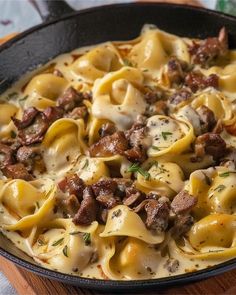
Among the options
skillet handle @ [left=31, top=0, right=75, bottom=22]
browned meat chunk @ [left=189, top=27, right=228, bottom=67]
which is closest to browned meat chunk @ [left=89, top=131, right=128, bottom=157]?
browned meat chunk @ [left=189, top=27, right=228, bottom=67]

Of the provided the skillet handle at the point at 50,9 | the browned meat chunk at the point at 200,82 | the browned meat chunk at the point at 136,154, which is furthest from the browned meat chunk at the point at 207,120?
the skillet handle at the point at 50,9

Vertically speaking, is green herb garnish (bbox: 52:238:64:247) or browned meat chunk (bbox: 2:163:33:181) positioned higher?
browned meat chunk (bbox: 2:163:33:181)

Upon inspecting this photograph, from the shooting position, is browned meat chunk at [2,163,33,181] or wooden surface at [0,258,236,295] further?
browned meat chunk at [2,163,33,181]

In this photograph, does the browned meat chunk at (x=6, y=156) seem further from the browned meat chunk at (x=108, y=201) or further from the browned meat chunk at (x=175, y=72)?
the browned meat chunk at (x=175, y=72)

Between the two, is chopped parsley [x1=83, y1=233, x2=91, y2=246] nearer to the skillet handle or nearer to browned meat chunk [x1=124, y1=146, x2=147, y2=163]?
browned meat chunk [x1=124, y1=146, x2=147, y2=163]

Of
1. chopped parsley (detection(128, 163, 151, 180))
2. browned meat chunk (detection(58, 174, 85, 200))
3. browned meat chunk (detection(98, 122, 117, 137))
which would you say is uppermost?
browned meat chunk (detection(98, 122, 117, 137))

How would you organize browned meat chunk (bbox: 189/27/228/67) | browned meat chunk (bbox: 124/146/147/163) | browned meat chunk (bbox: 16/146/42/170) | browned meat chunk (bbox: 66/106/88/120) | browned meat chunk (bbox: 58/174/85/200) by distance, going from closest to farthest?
1. browned meat chunk (bbox: 58/174/85/200)
2. browned meat chunk (bbox: 124/146/147/163)
3. browned meat chunk (bbox: 16/146/42/170)
4. browned meat chunk (bbox: 66/106/88/120)
5. browned meat chunk (bbox: 189/27/228/67)
